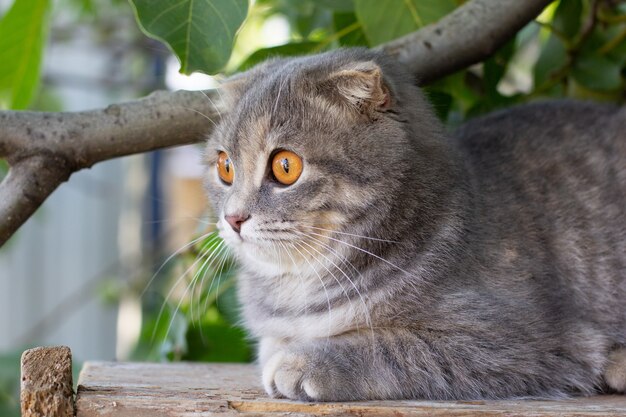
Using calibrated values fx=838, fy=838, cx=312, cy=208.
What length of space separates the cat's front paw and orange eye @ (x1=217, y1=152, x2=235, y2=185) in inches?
17.4

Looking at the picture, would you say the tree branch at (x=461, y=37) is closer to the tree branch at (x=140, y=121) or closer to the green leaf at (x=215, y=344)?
the tree branch at (x=140, y=121)

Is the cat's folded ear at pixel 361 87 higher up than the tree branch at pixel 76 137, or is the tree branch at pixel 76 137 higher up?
the cat's folded ear at pixel 361 87

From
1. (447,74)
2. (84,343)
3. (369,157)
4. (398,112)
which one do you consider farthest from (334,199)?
(84,343)

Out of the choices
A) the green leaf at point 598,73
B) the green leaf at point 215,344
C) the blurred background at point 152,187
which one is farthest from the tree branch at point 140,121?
the green leaf at point 215,344

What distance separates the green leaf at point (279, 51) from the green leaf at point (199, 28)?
1.71ft

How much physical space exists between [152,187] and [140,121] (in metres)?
3.93

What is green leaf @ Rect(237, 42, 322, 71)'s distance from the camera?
2068mm

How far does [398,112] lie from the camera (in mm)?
1586

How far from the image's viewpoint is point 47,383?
123 cm

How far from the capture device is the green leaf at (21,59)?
199 cm

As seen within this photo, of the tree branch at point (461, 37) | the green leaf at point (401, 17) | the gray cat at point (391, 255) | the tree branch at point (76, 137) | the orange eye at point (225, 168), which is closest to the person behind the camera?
the gray cat at point (391, 255)

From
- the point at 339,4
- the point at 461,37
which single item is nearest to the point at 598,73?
the point at 461,37

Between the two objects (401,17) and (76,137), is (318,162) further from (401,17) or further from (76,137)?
(401,17)

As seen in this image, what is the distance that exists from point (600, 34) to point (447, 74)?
1.86 feet
